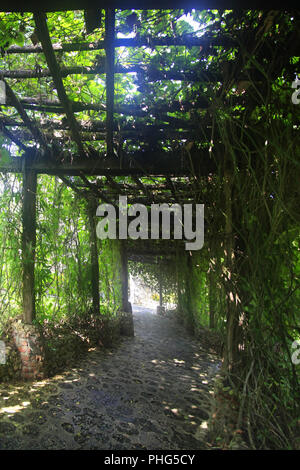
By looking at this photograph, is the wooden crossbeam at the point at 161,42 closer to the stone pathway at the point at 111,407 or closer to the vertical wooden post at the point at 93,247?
the stone pathway at the point at 111,407

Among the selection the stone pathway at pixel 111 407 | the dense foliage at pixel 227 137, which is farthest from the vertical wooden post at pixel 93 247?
the dense foliage at pixel 227 137

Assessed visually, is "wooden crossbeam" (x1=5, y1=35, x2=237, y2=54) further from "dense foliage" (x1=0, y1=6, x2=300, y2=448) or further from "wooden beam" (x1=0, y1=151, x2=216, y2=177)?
"wooden beam" (x1=0, y1=151, x2=216, y2=177)

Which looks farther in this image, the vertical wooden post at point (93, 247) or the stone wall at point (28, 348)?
the vertical wooden post at point (93, 247)

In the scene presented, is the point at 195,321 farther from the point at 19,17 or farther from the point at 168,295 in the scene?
the point at 19,17

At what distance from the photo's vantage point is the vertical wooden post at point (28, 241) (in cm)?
356

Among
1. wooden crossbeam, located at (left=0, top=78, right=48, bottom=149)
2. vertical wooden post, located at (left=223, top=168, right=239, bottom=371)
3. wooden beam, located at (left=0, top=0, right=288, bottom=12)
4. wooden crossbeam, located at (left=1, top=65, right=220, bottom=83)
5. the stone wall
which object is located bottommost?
the stone wall

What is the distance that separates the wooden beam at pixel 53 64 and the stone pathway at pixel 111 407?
8.65ft

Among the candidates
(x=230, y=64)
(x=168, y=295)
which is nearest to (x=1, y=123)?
(x=230, y=64)

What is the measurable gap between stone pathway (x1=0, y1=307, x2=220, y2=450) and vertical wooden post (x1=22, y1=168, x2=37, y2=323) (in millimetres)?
905

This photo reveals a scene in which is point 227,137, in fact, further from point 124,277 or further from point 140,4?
point 124,277

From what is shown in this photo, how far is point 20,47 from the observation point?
6.70 ft

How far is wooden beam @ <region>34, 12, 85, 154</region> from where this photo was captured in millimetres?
1640

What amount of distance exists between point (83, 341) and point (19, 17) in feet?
15.4

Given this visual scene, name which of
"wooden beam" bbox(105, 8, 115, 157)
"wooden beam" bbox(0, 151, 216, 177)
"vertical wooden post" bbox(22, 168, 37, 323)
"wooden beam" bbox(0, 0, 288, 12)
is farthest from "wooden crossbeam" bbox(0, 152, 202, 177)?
"wooden beam" bbox(0, 0, 288, 12)
